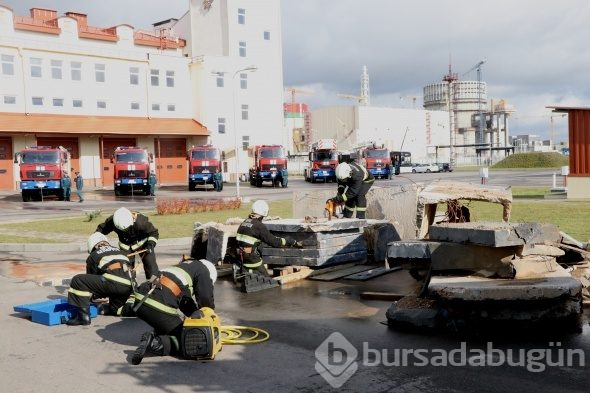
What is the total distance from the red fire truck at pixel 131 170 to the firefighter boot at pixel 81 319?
2755 cm

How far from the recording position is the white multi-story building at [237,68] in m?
51.3

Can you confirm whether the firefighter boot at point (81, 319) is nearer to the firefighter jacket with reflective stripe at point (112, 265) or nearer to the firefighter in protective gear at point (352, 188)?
the firefighter jacket with reflective stripe at point (112, 265)

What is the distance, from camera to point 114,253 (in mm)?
7656

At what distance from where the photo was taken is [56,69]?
143 feet

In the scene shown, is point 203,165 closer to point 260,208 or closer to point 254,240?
point 260,208

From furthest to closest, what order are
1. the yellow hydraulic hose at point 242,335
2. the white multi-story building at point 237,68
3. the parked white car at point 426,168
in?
the parked white car at point 426,168
the white multi-story building at point 237,68
the yellow hydraulic hose at point 242,335

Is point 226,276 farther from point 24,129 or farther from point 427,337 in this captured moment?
point 24,129

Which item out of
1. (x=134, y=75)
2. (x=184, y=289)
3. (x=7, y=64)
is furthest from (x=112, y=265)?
(x=134, y=75)

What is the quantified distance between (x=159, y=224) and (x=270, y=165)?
2264cm

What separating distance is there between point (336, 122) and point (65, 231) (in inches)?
3272

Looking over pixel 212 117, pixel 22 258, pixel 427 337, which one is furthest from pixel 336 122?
pixel 427 337

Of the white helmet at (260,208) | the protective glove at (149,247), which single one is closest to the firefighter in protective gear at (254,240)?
the white helmet at (260,208)

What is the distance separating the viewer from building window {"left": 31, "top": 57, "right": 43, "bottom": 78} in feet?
139

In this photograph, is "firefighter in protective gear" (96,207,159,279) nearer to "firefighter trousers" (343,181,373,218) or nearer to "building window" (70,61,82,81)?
"firefighter trousers" (343,181,373,218)
